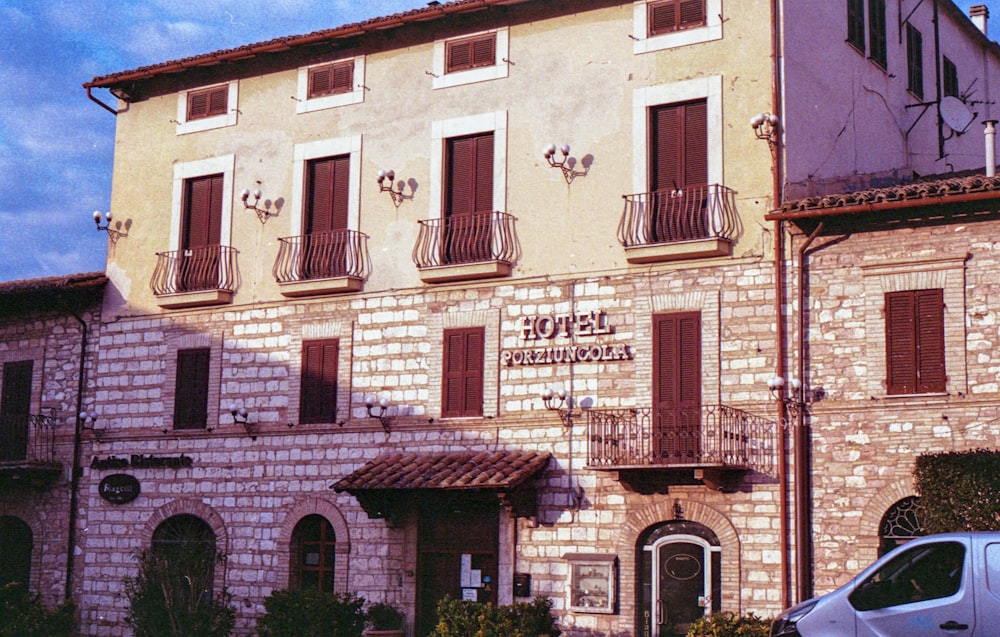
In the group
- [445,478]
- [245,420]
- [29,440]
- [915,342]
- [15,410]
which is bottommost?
[445,478]

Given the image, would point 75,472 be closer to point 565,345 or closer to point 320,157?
point 320,157

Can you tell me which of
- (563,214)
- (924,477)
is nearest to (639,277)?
(563,214)

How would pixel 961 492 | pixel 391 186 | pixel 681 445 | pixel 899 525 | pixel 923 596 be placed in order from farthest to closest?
1. pixel 391 186
2. pixel 681 445
3. pixel 899 525
4. pixel 961 492
5. pixel 923 596

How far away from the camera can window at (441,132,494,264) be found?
2311 centimetres

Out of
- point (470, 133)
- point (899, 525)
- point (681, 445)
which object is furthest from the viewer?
point (470, 133)

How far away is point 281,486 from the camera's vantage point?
2448 cm

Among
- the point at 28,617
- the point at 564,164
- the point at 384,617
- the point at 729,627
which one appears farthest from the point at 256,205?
the point at 729,627

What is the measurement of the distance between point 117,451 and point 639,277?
1088 centimetres

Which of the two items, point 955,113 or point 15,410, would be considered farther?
point 15,410

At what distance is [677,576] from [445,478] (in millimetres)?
3793

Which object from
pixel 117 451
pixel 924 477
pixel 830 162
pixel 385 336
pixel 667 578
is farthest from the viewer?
pixel 117 451

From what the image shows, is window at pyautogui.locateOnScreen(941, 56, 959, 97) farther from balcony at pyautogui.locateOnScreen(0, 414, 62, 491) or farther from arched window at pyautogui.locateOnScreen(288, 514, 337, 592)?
balcony at pyautogui.locateOnScreen(0, 414, 62, 491)

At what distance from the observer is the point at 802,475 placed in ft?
65.0

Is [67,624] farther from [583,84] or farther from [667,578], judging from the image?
[583,84]
